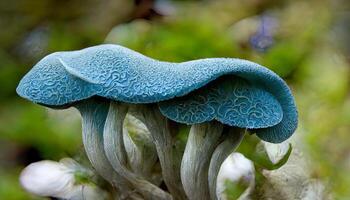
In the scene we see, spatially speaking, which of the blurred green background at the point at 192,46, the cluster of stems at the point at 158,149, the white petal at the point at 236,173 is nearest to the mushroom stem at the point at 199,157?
the cluster of stems at the point at 158,149

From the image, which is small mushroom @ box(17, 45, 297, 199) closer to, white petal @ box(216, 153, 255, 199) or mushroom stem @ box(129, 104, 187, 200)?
mushroom stem @ box(129, 104, 187, 200)

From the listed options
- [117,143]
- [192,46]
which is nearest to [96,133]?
[117,143]

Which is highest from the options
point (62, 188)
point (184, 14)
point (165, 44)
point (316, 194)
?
point (184, 14)

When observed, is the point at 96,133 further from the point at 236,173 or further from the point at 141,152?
the point at 236,173

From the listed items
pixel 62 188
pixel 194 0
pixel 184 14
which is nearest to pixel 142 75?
pixel 62 188

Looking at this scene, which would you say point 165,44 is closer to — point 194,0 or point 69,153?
point 69,153

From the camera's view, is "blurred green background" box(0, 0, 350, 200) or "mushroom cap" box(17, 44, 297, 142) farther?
"blurred green background" box(0, 0, 350, 200)

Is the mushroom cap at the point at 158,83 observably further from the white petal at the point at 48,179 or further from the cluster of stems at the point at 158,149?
the white petal at the point at 48,179

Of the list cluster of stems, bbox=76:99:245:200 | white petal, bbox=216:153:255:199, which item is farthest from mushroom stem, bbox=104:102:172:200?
white petal, bbox=216:153:255:199
